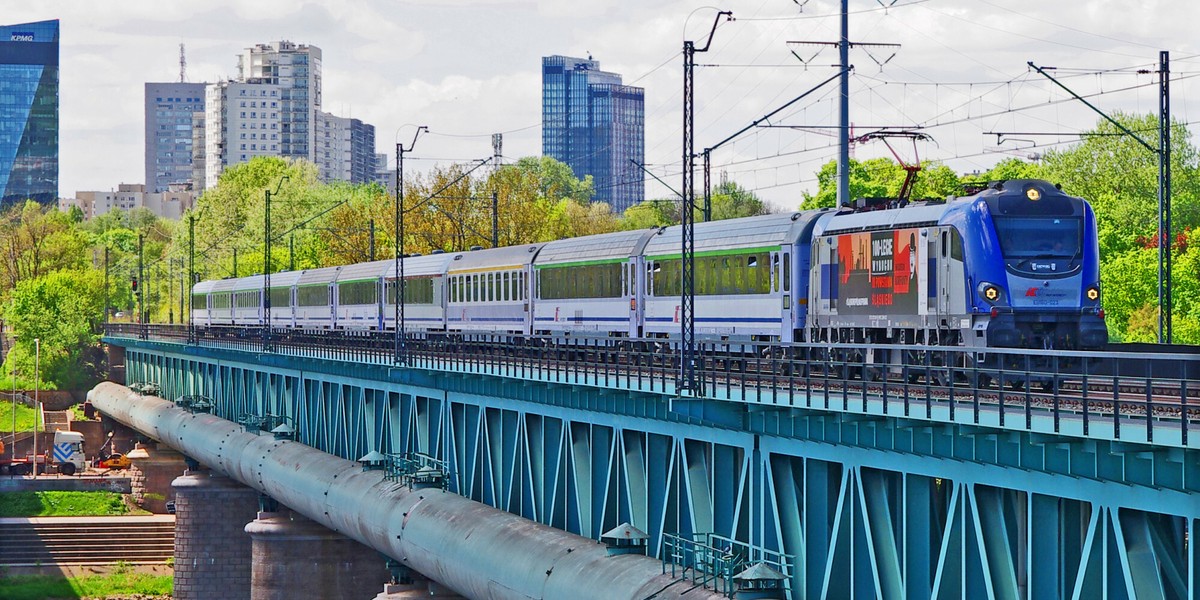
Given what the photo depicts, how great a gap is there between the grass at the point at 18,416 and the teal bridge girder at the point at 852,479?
93.4 meters

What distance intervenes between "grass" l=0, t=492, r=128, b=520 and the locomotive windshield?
248 feet

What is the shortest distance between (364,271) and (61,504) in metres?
28.4

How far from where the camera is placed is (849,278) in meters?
39.3

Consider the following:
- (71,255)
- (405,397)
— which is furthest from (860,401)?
(71,255)

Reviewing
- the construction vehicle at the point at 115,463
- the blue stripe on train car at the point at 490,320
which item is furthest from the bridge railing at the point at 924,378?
the construction vehicle at the point at 115,463

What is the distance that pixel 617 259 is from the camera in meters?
53.2

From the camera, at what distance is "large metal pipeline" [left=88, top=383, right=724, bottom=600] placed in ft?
111

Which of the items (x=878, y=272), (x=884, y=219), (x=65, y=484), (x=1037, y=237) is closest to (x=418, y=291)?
(x=65, y=484)

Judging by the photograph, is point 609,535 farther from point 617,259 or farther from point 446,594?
point 617,259

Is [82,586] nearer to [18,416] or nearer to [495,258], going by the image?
[495,258]

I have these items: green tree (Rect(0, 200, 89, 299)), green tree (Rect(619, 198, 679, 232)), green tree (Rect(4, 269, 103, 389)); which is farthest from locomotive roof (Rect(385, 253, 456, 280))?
green tree (Rect(0, 200, 89, 299))

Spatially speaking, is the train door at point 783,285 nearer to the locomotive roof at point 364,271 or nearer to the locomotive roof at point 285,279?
the locomotive roof at point 364,271

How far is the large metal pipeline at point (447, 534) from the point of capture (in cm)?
3394

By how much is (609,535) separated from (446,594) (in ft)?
52.8
